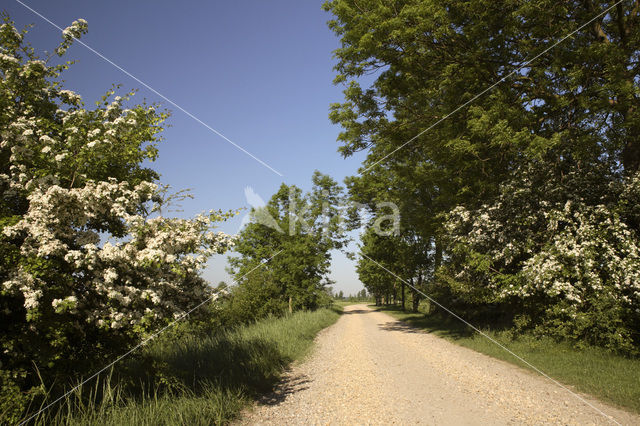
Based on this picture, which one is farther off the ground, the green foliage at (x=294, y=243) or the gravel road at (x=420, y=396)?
the green foliage at (x=294, y=243)

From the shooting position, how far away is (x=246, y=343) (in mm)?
9742

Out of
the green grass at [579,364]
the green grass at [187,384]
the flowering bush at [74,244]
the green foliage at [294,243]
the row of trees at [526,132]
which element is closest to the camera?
the flowering bush at [74,244]

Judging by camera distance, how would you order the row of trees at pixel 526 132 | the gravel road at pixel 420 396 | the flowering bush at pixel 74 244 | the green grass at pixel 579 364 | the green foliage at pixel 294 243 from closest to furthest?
the flowering bush at pixel 74 244 → the gravel road at pixel 420 396 → the green grass at pixel 579 364 → the row of trees at pixel 526 132 → the green foliage at pixel 294 243

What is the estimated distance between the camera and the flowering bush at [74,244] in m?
3.78

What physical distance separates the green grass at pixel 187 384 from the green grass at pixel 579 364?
23.0ft

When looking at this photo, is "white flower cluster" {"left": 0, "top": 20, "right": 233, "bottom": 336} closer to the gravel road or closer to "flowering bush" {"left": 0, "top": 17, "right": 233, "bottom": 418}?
"flowering bush" {"left": 0, "top": 17, "right": 233, "bottom": 418}

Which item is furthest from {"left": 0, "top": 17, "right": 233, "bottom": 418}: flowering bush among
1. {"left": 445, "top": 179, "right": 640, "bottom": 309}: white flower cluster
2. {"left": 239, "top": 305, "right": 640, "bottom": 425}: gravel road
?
{"left": 445, "top": 179, "right": 640, "bottom": 309}: white flower cluster

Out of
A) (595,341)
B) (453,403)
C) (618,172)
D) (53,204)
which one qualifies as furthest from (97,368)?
(618,172)

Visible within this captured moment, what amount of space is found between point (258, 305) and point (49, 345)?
14.8 m

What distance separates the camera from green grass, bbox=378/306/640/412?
6344 millimetres

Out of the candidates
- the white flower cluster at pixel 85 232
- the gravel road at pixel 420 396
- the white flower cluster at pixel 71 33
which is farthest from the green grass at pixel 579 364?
the white flower cluster at pixel 71 33

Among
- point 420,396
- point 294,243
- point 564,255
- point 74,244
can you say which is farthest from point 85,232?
point 294,243

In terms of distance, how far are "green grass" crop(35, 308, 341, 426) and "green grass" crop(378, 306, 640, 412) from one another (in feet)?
23.0

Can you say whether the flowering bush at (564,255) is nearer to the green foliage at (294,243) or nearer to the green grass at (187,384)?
the green grass at (187,384)
